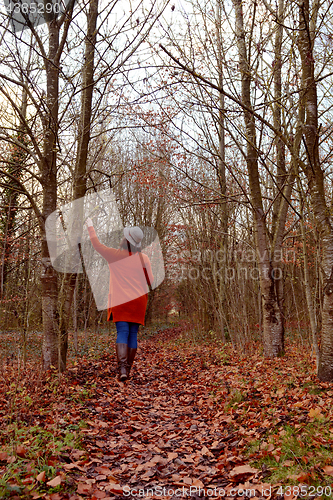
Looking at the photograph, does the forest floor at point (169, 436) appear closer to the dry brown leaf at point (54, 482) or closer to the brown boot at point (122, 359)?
the dry brown leaf at point (54, 482)

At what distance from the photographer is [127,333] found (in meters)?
5.32

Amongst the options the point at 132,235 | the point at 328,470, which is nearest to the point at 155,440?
the point at 328,470

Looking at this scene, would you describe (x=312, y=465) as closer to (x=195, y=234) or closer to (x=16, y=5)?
(x=16, y=5)

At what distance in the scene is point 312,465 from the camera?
2.48m

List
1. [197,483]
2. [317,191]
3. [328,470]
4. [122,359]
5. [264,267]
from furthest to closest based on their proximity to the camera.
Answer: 1. [264,267]
2. [122,359]
3. [317,191]
4. [197,483]
5. [328,470]

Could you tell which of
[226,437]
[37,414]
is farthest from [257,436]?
[37,414]

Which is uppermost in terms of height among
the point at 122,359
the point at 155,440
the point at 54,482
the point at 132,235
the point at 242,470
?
the point at 132,235

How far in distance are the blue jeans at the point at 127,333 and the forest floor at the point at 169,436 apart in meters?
→ 0.64

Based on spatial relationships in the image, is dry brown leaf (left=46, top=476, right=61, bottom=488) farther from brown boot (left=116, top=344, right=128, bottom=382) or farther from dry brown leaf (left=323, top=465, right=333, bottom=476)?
brown boot (left=116, top=344, right=128, bottom=382)

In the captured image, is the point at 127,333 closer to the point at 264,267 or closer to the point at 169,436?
the point at 169,436

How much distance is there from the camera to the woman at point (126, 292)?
17.3ft

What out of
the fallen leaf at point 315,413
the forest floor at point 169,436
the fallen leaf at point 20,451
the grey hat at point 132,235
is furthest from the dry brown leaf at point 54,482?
the grey hat at point 132,235

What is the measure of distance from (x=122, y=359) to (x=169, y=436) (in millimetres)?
1862

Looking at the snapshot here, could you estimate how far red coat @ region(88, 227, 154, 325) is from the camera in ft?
17.3
